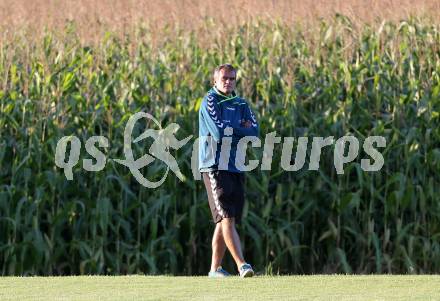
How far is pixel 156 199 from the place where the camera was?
10773mm

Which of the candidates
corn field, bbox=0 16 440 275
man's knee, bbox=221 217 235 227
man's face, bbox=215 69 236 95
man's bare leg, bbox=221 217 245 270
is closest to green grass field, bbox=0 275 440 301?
man's bare leg, bbox=221 217 245 270

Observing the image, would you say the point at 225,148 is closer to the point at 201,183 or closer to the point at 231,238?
the point at 231,238

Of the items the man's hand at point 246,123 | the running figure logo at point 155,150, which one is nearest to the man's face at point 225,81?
the man's hand at point 246,123

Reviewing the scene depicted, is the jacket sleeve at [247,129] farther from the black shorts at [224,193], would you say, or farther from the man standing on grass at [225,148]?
the black shorts at [224,193]

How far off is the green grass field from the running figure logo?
1.57 metres

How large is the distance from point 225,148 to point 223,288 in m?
1.21

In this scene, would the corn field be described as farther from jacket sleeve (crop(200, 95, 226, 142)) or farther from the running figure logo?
jacket sleeve (crop(200, 95, 226, 142))

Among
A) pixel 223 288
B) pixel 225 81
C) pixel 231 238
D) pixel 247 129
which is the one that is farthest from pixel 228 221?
A: pixel 225 81

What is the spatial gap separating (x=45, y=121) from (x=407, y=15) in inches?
182

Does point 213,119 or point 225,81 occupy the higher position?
point 225,81

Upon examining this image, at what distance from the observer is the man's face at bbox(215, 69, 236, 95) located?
29.9 ft

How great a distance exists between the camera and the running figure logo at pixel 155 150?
10.8m

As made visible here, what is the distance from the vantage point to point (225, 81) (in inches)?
360

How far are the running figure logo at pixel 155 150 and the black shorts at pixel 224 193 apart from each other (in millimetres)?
1512
